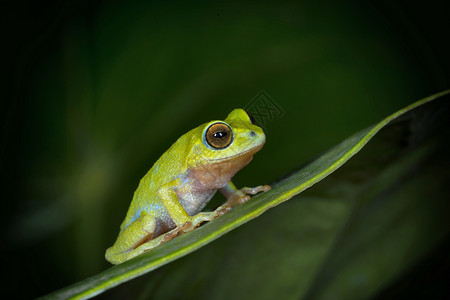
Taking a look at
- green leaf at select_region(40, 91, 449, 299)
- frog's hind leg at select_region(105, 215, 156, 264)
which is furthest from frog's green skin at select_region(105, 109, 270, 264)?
green leaf at select_region(40, 91, 449, 299)

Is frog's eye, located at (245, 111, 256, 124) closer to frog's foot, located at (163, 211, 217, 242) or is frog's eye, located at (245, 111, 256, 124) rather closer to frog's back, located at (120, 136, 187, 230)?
frog's back, located at (120, 136, 187, 230)

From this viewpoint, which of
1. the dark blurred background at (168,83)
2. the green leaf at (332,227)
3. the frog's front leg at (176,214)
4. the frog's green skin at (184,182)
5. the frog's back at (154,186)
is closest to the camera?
the green leaf at (332,227)

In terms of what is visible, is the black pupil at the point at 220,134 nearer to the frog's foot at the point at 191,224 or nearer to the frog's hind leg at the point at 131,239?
the frog's foot at the point at 191,224

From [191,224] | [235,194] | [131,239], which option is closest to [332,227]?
[191,224]

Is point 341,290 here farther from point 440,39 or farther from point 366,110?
point 440,39

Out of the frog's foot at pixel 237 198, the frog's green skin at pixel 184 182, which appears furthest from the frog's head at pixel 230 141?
the frog's foot at pixel 237 198

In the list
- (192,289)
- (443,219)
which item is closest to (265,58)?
(443,219)
